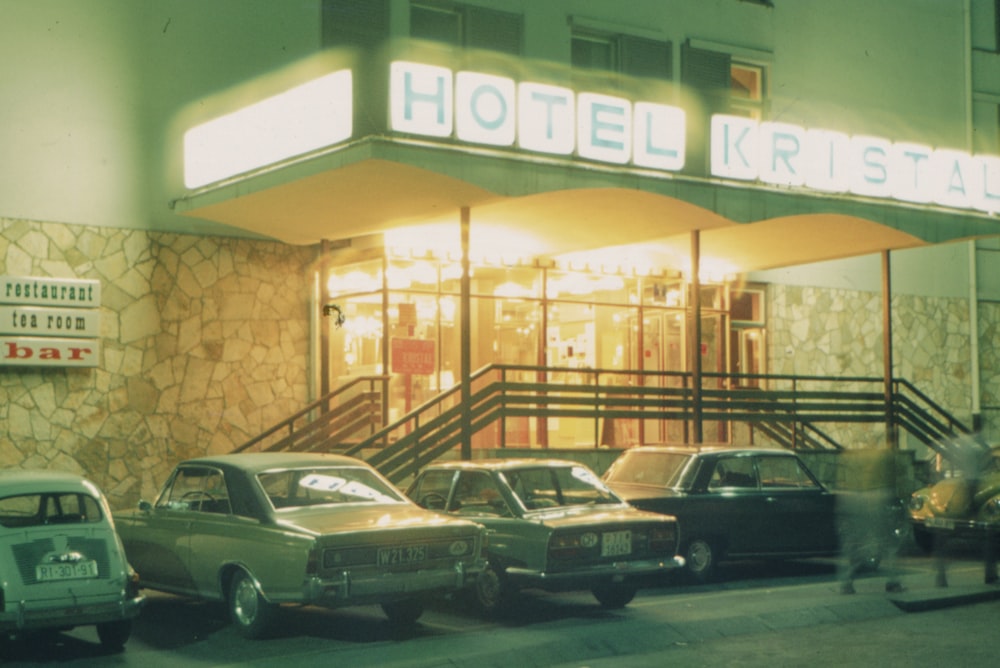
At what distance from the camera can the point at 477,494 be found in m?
12.4

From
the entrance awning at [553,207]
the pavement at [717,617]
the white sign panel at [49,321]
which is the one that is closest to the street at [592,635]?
the pavement at [717,617]

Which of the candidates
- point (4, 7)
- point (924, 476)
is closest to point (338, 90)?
point (4, 7)

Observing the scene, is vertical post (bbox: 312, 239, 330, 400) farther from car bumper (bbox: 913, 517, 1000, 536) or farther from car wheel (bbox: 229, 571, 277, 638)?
car wheel (bbox: 229, 571, 277, 638)

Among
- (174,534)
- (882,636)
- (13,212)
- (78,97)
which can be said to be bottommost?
(882,636)

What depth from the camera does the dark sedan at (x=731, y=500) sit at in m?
14.1

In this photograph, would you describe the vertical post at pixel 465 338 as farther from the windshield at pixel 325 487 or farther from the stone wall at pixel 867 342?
the stone wall at pixel 867 342

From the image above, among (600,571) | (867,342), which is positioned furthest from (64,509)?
(867,342)

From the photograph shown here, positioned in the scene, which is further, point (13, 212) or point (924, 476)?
point (924, 476)

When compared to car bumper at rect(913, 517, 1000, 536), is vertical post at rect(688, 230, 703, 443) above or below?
above

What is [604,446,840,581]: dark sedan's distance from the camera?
1407 centimetres

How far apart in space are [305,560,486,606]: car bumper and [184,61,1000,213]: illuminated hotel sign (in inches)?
230

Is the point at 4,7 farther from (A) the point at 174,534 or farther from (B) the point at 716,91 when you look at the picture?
(B) the point at 716,91

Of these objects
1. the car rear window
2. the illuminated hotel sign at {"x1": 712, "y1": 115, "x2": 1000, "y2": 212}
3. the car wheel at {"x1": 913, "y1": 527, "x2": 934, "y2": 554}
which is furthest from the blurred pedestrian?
the car rear window

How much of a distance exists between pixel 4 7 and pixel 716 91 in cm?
1266
